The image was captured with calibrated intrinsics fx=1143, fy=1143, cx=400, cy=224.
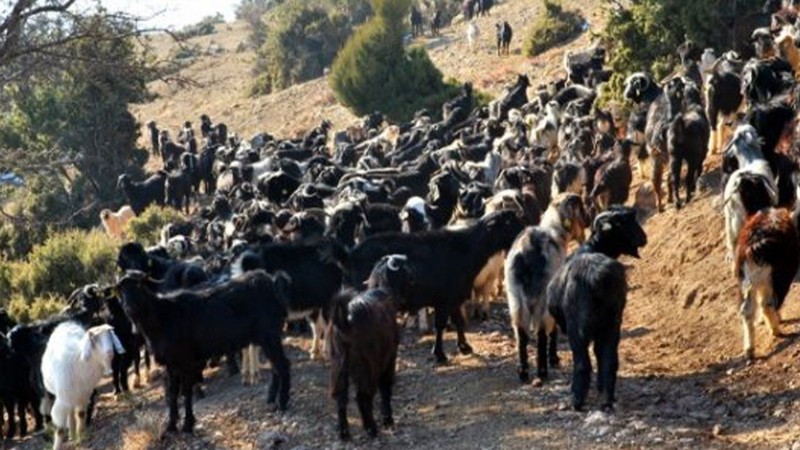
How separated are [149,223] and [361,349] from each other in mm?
16410

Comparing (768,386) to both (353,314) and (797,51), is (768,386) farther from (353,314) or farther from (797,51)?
(797,51)

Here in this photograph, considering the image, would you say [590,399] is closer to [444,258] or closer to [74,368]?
[444,258]

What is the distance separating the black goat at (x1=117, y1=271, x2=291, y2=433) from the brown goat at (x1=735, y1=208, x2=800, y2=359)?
4145mm

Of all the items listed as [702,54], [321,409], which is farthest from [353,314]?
[702,54]

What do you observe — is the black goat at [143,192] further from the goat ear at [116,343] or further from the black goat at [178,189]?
the goat ear at [116,343]

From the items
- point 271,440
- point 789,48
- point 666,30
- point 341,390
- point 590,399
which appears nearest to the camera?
point 341,390

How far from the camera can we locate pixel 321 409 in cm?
1052

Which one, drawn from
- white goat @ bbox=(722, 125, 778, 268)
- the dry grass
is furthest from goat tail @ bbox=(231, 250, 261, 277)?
white goat @ bbox=(722, 125, 778, 268)

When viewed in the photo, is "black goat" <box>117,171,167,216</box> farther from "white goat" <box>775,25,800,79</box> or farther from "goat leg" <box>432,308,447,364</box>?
"goat leg" <box>432,308,447,364</box>

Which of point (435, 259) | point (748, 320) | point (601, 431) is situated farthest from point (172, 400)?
point (748, 320)

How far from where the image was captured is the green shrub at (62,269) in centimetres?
1967

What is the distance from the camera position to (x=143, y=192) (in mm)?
28047

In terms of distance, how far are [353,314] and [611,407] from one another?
2.15m

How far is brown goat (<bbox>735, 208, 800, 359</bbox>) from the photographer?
930 cm
